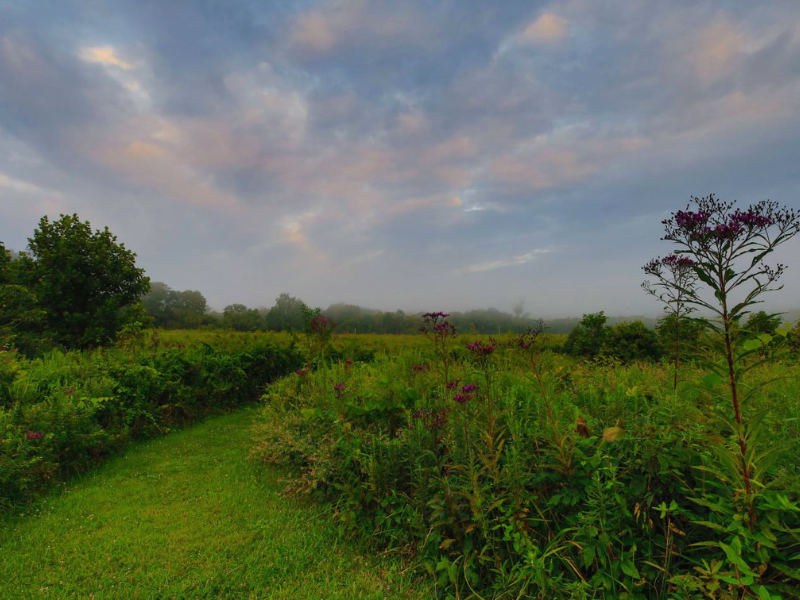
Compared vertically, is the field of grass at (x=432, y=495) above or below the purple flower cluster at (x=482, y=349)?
below

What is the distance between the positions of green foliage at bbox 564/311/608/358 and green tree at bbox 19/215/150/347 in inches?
598

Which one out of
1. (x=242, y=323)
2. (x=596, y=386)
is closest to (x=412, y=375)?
(x=596, y=386)

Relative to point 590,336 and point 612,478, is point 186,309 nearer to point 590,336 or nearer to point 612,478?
point 590,336

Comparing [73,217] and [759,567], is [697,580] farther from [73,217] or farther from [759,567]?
[73,217]

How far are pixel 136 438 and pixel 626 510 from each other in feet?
23.1

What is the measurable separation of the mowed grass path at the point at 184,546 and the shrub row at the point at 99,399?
1.43 feet

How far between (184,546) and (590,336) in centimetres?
929

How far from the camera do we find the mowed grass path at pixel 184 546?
291 cm

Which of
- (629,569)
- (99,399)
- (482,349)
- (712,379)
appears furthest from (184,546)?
(712,379)

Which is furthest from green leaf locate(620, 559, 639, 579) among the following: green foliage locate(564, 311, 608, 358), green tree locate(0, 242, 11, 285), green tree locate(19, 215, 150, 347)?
green tree locate(0, 242, 11, 285)

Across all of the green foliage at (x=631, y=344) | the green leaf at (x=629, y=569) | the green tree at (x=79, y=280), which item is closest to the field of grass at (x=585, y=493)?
the green leaf at (x=629, y=569)

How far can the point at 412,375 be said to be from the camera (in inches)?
194

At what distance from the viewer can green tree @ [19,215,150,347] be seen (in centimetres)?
1409

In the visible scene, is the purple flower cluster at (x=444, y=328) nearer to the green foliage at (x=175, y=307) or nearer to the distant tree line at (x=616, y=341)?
the distant tree line at (x=616, y=341)
